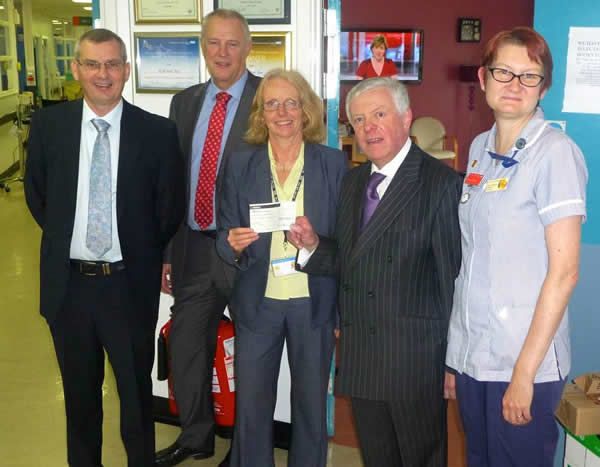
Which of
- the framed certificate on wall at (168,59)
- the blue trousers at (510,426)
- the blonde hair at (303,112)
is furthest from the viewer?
the framed certificate on wall at (168,59)

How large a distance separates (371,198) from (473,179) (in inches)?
14.6

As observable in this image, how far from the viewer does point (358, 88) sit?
2.17m

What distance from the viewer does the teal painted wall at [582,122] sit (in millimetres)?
2686

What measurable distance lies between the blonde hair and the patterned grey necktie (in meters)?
0.54

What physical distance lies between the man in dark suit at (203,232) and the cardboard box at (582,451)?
1522mm

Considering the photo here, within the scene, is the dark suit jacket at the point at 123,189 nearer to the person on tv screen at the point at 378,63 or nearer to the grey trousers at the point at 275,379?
the grey trousers at the point at 275,379

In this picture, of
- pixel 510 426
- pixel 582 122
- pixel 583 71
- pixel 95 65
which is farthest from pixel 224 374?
pixel 583 71

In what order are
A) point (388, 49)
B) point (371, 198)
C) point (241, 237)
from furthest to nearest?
point (388, 49) → point (241, 237) → point (371, 198)

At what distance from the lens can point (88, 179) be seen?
100 inches

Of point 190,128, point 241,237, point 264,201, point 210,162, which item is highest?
point 190,128

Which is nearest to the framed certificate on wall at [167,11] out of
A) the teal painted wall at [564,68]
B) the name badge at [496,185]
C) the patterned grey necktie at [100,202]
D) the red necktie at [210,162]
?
the red necktie at [210,162]

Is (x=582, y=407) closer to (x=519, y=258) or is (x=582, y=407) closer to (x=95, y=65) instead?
(x=519, y=258)

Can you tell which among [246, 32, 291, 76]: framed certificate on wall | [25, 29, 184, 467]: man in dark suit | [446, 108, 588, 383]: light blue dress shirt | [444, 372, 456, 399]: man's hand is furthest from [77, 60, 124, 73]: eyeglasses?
[444, 372, 456, 399]: man's hand

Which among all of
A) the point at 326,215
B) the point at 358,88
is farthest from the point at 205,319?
the point at 358,88
